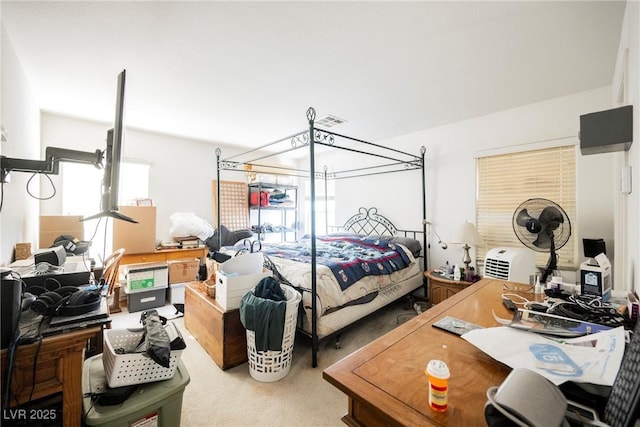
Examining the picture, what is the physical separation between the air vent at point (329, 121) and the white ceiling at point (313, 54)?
0.16 meters

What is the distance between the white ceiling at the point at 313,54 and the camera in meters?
1.60

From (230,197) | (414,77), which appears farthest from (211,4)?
(230,197)

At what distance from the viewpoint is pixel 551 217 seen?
2262mm

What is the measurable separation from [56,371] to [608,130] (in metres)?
2.58

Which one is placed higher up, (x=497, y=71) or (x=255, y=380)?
(x=497, y=71)

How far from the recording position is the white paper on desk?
0.65 meters

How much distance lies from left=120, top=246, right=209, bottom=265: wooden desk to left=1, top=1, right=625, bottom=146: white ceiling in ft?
6.20

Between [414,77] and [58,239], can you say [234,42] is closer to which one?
[414,77]

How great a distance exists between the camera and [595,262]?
4.70 ft

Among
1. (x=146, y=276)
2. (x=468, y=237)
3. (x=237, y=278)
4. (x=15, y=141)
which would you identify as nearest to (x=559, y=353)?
(x=237, y=278)

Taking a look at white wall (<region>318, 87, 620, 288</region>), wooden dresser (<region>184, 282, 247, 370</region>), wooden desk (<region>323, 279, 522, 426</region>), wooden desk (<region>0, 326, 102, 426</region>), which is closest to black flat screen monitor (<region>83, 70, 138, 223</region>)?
wooden desk (<region>0, 326, 102, 426</region>)

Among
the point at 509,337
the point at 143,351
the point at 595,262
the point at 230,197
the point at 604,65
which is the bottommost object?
the point at 143,351

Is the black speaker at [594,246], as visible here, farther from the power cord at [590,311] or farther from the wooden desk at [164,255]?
the wooden desk at [164,255]

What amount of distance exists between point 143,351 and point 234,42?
2.04 m
